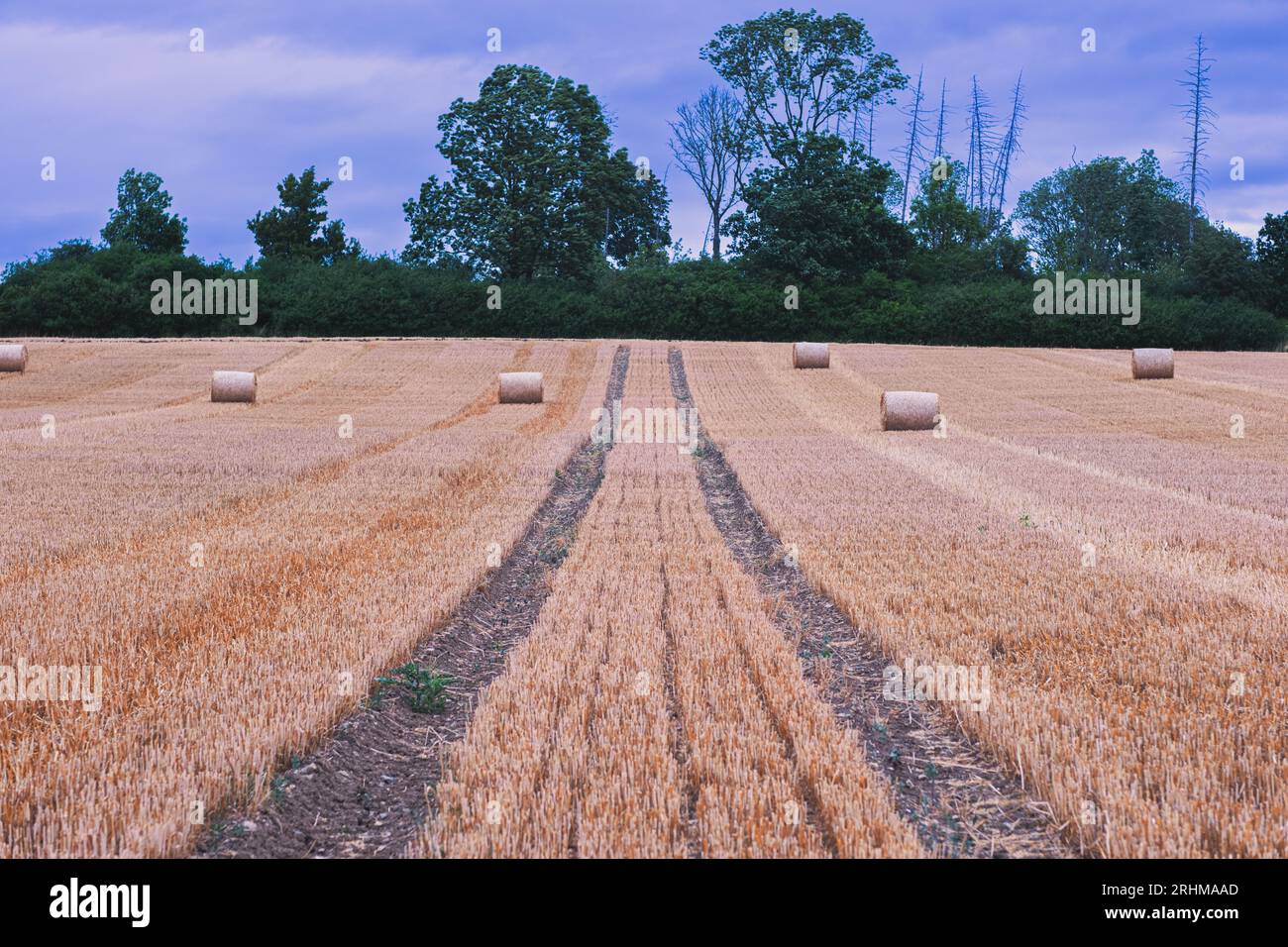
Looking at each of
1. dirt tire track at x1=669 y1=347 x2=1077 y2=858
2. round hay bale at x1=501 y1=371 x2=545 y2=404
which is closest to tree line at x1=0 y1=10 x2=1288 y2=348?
round hay bale at x1=501 y1=371 x2=545 y2=404

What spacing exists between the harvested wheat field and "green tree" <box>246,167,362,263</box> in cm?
5982

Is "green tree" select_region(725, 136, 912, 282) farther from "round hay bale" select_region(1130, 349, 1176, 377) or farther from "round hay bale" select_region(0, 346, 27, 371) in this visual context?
"round hay bale" select_region(0, 346, 27, 371)

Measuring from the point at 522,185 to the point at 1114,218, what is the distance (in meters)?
47.3

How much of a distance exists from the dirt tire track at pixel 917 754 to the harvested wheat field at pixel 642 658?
25 mm

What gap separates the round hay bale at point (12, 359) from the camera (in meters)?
36.3

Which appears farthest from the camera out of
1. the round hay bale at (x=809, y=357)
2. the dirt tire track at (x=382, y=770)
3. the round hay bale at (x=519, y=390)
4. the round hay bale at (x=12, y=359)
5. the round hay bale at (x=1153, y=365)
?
the round hay bale at (x=809, y=357)

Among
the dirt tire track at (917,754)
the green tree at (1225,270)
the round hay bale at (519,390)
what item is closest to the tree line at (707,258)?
the green tree at (1225,270)

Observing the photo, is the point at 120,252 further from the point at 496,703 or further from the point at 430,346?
the point at 496,703

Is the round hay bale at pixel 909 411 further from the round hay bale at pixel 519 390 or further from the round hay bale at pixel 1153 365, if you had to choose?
the round hay bale at pixel 1153 365

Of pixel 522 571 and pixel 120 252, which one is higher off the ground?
pixel 120 252

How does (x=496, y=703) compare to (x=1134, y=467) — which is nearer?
(x=496, y=703)

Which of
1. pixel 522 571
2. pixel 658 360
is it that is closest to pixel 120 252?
pixel 658 360

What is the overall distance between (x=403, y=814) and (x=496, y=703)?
3.93 ft
